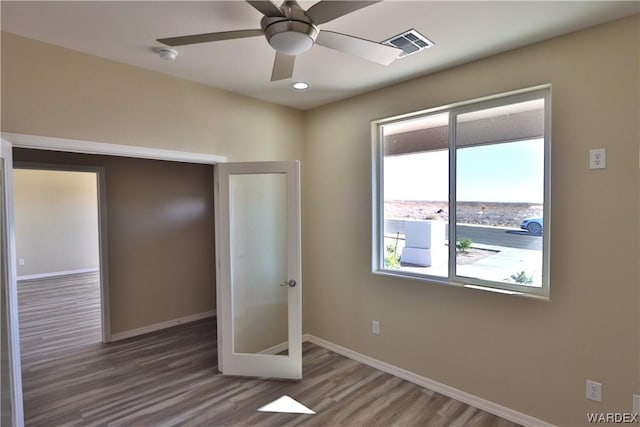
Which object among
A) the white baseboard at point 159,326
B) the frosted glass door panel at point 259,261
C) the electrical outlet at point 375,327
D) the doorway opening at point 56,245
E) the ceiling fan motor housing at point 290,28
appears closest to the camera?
the ceiling fan motor housing at point 290,28

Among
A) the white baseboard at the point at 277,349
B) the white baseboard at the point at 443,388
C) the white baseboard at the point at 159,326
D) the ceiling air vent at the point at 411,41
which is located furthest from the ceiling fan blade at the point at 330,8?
the white baseboard at the point at 159,326

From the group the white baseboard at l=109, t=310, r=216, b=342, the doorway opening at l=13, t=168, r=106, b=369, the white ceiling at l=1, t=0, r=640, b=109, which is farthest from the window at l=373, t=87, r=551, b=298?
the doorway opening at l=13, t=168, r=106, b=369

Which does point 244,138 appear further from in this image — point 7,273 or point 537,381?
point 537,381

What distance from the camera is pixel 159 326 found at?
461 cm

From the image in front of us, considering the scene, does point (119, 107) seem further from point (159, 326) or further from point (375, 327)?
point (159, 326)

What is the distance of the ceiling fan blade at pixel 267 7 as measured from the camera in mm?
1338

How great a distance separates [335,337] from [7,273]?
2964 mm

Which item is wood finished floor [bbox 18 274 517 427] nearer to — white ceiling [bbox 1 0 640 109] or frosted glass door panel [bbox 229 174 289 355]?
frosted glass door panel [bbox 229 174 289 355]

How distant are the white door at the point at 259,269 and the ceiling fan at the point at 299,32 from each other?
1561mm

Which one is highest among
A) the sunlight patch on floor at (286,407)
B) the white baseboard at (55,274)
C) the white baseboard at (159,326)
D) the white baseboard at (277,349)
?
the white baseboard at (277,349)

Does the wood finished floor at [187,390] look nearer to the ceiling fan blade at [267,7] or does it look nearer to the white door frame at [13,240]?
the white door frame at [13,240]

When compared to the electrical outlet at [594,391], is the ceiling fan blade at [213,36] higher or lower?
higher

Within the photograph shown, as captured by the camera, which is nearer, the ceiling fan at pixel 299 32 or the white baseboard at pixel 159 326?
the ceiling fan at pixel 299 32

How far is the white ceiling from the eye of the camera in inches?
73.7
